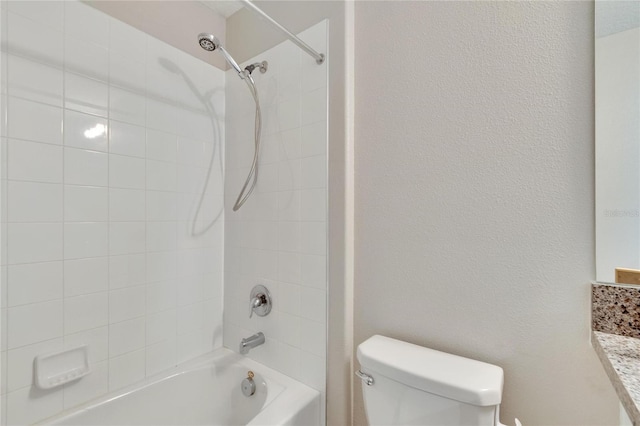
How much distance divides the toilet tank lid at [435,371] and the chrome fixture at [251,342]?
0.63 m

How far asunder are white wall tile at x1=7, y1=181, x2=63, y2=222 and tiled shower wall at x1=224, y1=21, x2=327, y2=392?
755 mm

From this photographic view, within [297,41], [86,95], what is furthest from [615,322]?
[86,95]

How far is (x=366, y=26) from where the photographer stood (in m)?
1.27

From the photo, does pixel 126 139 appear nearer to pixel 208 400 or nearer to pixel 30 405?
pixel 30 405

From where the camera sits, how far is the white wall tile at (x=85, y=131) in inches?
48.0

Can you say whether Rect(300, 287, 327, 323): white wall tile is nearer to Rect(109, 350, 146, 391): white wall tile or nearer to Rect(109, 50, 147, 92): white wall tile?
Rect(109, 350, 146, 391): white wall tile

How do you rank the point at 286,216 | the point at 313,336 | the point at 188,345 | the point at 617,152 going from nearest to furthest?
the point at 617,152 → the point at 313,336 → the point at 286,216 → the point at 188,345

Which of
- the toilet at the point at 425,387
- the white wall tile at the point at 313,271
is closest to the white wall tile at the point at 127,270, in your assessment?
the white wall tile at the point at 313,271

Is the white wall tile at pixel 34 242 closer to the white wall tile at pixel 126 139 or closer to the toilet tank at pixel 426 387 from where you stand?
the white wall tile at pixel 126 139

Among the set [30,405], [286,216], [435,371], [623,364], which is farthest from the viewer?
[286,216]

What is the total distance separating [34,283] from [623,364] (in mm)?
1792

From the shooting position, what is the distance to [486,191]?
3.26 feet

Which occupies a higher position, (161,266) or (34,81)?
(34,81)

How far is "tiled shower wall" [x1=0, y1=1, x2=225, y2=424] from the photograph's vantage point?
3.64ft
